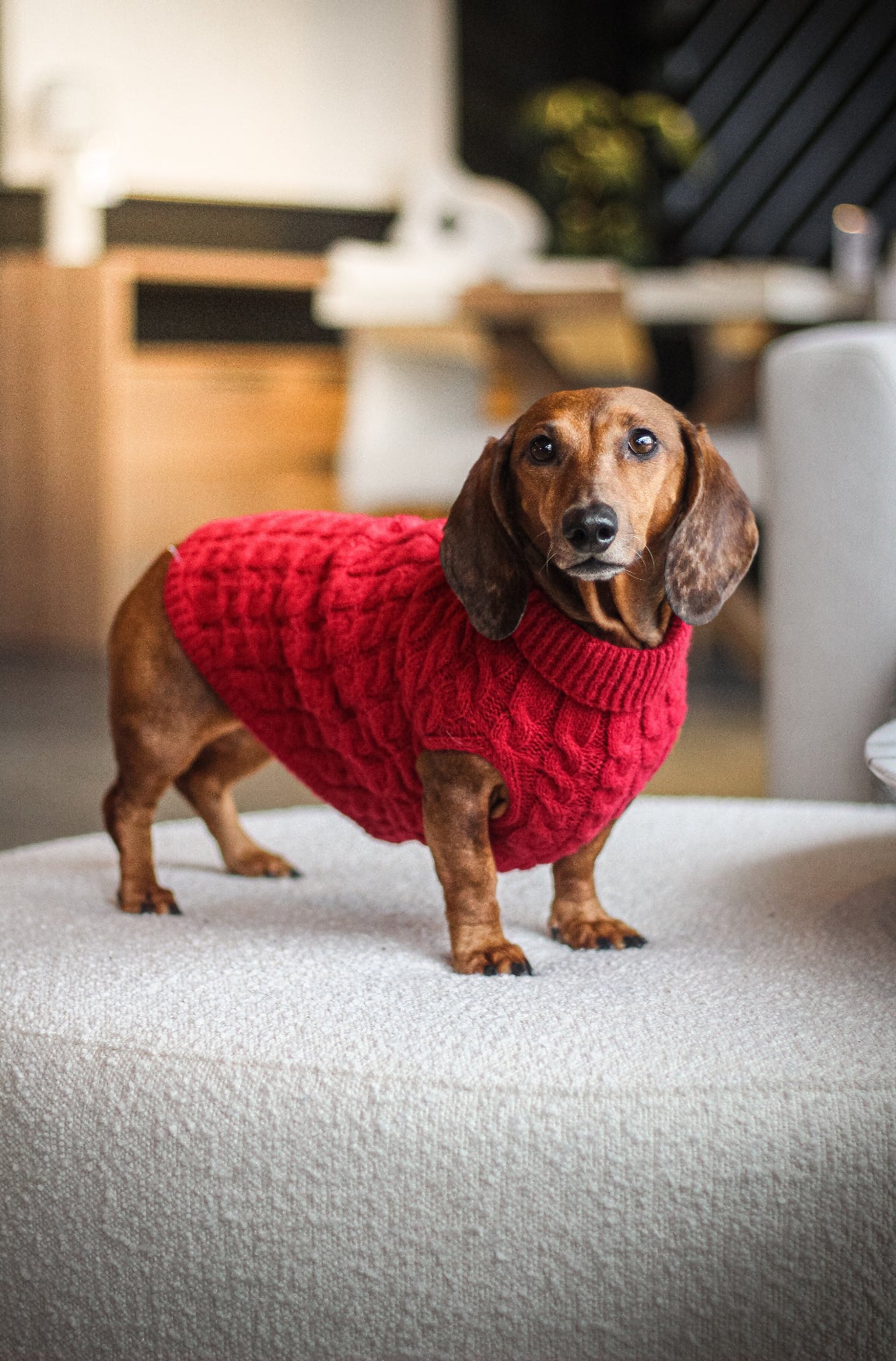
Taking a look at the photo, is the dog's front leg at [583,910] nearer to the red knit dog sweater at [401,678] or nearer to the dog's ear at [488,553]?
the red knit dog sweater at [401,678]

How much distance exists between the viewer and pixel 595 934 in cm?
126

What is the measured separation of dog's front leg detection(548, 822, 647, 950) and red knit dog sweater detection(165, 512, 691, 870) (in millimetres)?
36

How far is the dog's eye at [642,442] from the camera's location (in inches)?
43.1

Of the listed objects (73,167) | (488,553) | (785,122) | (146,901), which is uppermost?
(785,122)

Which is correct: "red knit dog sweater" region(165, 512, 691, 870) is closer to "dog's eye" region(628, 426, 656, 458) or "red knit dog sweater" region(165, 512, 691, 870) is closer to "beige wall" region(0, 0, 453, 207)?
"dog's eye" region(628, 426, 656, 458)

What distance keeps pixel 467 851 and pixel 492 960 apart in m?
0.09

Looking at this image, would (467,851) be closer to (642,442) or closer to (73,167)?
(642,442)

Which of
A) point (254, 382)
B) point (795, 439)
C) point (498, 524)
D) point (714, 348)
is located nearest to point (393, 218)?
point (254, 382)

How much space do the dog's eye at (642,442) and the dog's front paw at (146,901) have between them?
594 millimetres

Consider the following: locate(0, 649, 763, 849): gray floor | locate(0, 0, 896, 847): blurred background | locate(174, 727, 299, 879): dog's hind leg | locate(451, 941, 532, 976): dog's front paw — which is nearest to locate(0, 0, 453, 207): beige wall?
locate(0, 0, 896, 847): blurred background

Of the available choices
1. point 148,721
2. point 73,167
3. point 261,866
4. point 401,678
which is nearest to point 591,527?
point 401,678

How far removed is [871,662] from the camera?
1.74 m

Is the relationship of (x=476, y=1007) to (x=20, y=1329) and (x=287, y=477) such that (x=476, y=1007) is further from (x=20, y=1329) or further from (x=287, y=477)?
(x=287, y=477)

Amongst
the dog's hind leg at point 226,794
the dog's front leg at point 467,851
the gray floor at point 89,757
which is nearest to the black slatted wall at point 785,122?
the gray floor at point 89,757
